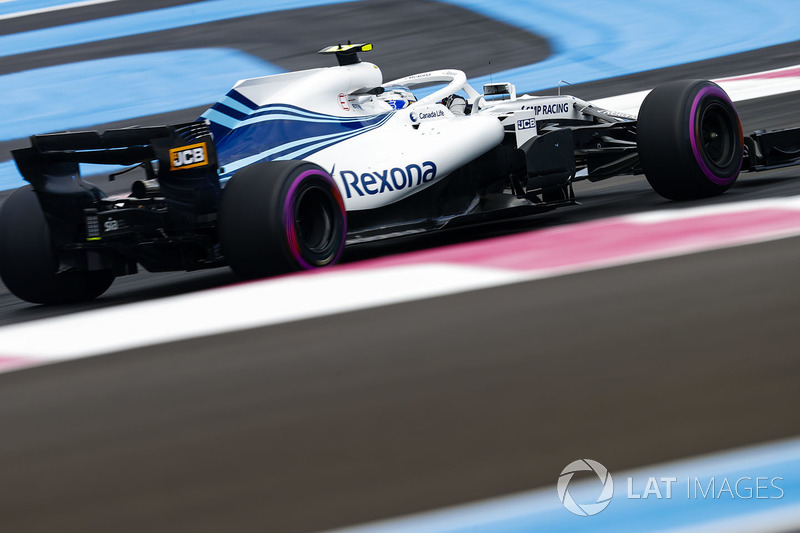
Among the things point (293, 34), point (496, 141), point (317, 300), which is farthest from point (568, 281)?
point (293, 34)

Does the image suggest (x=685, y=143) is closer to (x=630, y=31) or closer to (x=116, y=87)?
(x=116, y=87)

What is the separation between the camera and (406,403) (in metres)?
3.06

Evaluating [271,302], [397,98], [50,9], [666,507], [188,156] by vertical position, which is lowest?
[666,507]

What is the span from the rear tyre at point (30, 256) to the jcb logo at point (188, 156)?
3.05 feet

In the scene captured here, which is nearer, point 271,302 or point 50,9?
Answer: point 271,302

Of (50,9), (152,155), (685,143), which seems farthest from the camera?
(50,9)

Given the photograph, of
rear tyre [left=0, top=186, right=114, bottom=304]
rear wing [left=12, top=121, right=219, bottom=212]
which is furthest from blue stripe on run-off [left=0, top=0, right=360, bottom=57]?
rear wing [left=12, top=121, right=219, bottom=212]

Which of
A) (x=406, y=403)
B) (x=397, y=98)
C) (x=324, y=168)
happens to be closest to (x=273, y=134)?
(x=324, y=168)

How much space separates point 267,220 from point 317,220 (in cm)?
55

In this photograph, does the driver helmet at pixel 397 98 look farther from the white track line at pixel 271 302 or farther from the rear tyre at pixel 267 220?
the white track line at pixel 271 302

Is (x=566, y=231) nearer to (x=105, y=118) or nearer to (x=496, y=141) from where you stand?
(x=496, y=141)

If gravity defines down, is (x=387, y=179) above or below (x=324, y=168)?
below

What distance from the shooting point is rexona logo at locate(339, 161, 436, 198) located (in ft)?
20.3

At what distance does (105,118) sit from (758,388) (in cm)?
1154
